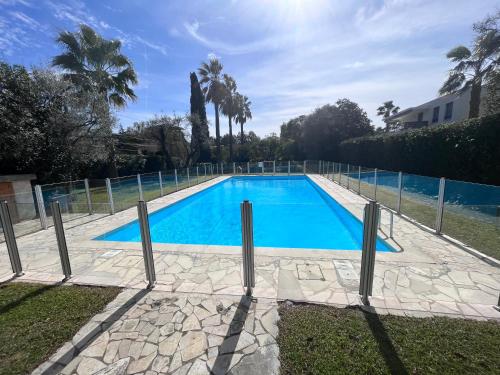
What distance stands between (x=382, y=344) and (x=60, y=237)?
13.6 feet

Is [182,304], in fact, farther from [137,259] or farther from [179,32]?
[179,32]

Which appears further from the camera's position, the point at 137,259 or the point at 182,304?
the point at 137,259

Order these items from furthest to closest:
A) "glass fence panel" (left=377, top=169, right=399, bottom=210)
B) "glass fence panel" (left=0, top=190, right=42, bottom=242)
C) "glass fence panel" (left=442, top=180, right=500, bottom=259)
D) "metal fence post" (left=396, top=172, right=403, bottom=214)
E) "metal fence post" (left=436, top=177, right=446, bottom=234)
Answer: "glass fence panel" (left=377, top=169, right=399, bottom=210), "metal fence post" (left=396, top=172, right=403, bottom=214), "glass fence panel" (left=0, top=190, right=42, bottom=242), "metal fence post" (left=436, top=177, right=446, bottom=234), "glass fence panel" (left=442, top=180, right=500, bottom=259)

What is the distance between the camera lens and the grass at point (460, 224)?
3934 mm

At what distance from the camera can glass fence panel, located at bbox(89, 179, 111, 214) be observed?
7.20 m

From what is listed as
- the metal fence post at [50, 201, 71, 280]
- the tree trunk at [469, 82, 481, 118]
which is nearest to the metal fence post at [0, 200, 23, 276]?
the metal fence post at [50, 201, 71, 280]

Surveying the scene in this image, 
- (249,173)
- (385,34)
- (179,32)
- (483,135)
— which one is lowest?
(249,173)

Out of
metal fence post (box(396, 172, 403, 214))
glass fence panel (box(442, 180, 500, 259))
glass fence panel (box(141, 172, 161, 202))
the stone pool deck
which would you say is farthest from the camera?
glass fence panel (box(141, 172, 161, 202))

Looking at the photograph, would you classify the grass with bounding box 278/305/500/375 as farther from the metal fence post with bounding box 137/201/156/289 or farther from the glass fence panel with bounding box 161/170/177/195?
the glass fence panel with bounding box 161/170/177/195

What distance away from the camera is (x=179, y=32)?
8133 millimetres

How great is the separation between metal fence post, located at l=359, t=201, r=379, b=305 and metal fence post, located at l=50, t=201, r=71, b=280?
389cm

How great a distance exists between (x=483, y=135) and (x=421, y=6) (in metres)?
5.65

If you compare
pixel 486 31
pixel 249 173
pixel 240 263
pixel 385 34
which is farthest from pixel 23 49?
pixel 486 31

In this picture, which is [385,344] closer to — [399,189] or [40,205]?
[399,189]
